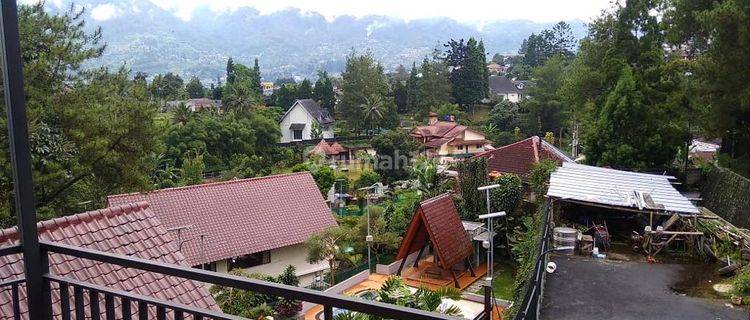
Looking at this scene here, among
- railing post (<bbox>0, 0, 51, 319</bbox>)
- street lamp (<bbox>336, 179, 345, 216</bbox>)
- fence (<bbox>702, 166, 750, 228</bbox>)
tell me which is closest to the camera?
railing post (<bbox>0, 0, 51, 319</bbox>)

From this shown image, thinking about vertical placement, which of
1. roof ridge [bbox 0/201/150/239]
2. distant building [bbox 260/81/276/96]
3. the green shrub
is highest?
distant building [bbox 260/81/276/96]

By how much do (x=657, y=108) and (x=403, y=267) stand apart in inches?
288

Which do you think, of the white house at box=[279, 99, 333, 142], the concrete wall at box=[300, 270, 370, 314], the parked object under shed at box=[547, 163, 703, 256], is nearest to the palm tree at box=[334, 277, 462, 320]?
the parked object under shed at box=[547, 163, 703, 256]

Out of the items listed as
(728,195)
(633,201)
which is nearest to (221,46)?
(728,195)

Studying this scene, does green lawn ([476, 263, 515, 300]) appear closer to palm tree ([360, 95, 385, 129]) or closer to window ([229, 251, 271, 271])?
window ([229, 251, 271, 271])

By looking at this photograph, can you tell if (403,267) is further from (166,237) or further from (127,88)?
(166,237)

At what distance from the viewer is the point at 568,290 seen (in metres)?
7.39

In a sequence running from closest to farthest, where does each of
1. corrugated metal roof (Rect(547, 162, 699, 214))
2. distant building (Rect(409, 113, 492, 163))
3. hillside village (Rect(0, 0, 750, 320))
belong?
hillside village (Rect(0, 0, 750, 320)) → corrugated metal roof (Rect(547, 162, 699, 214)) → distant building (Rect(409, 113, 492, 163))

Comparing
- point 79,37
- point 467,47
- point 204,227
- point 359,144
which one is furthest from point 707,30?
point 467,47

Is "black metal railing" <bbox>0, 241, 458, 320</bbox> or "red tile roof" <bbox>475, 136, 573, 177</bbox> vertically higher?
"black metal railing" <bbox>0, 241, 458, 320</bbox>

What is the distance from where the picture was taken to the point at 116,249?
4.07 meters

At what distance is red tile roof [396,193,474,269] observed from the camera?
43.3 feet

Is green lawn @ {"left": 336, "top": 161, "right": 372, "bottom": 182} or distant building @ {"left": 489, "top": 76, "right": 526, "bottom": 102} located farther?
distant building @ {"left": 489, "top": 76, "right": 526, "bottom": 102}

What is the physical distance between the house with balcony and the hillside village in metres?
0.05
